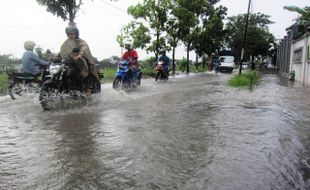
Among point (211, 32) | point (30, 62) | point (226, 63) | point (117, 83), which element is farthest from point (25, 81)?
point (211, 32)

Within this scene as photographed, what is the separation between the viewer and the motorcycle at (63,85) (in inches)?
311

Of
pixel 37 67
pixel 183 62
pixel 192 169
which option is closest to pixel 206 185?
pixel 192 169

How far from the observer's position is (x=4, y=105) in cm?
872

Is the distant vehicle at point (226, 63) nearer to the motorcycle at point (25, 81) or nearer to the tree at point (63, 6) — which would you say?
the tree at point (63, 6)

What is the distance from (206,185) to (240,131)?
2491mm

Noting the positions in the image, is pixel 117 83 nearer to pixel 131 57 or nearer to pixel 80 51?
pixel 131 57

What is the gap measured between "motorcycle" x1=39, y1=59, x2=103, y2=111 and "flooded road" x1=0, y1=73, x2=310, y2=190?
1.14 feet

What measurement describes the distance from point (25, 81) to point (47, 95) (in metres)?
1.97

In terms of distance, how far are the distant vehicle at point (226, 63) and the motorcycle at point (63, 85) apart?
29.2 m

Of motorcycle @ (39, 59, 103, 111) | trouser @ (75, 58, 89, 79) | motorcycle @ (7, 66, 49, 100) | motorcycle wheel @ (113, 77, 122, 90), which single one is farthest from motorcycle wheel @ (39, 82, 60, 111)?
motorcycle wheel @ (113, 77, 122, 90)

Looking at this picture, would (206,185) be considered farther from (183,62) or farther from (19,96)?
(183,62)

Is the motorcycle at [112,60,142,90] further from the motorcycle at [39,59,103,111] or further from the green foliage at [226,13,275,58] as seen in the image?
the green foliage at [226,13,275,58]

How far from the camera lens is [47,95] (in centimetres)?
786

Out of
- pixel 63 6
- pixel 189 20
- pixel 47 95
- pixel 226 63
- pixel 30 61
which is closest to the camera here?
pixel 47 95
